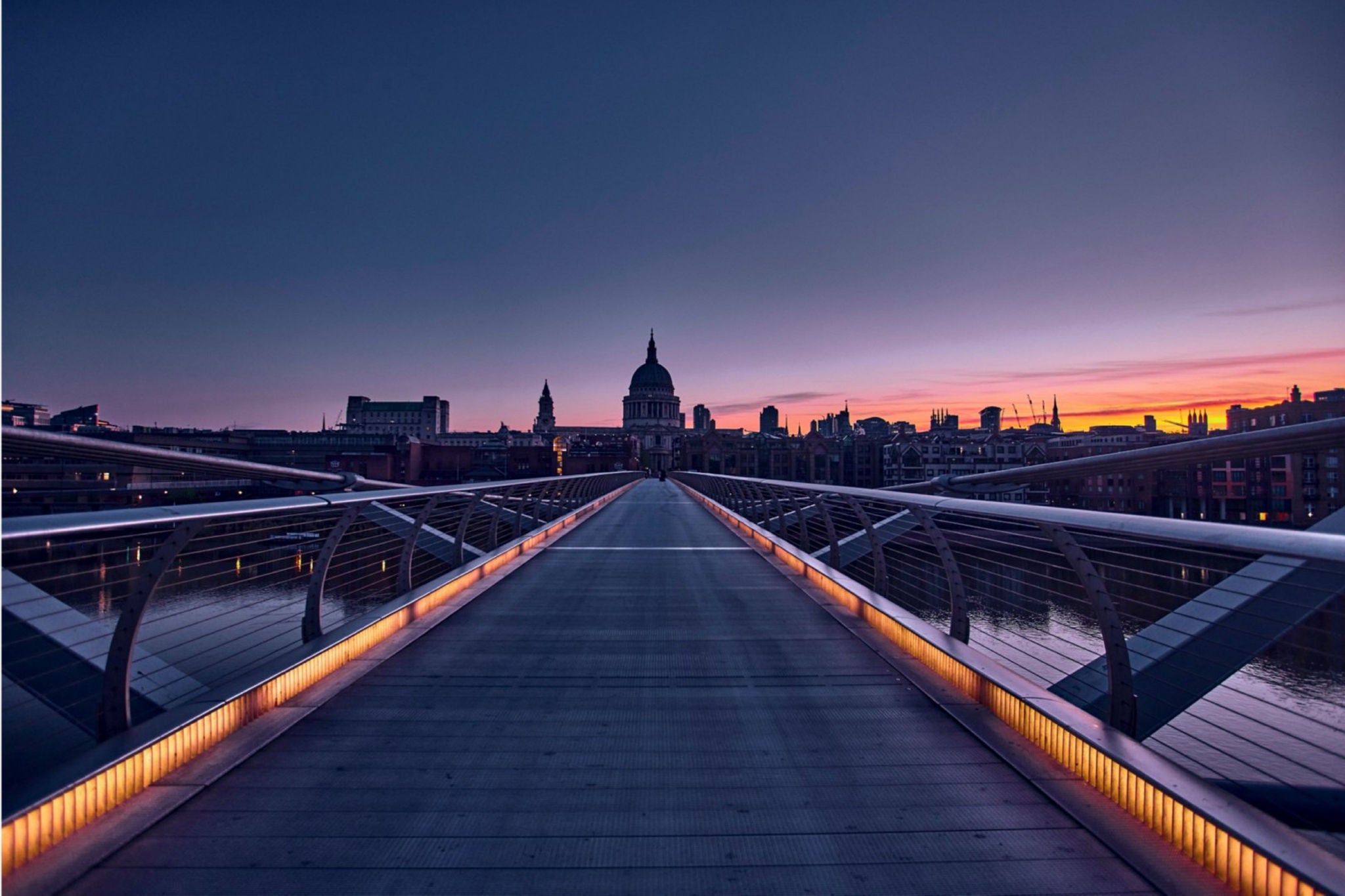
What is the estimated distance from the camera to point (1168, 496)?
183 feet

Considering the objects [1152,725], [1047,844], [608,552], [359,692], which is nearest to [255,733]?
[359,692]

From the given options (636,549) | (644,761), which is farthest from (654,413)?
(644,761)

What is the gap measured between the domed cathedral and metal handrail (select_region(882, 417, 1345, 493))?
144970 mm

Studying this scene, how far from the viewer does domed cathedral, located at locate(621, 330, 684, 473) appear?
6019 inches

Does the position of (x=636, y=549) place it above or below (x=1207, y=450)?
below

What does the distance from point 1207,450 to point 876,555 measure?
230 cm

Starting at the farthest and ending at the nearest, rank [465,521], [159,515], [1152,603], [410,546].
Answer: [1152,603], [465,521], [410,546], [159,515]

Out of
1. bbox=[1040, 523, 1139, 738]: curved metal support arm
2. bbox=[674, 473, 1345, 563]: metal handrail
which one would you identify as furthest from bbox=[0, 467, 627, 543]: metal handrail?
bbox=[1040, 523, 1139, 738]: curved metal support arm

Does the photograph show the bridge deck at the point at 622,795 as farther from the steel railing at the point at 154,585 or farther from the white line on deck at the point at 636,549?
the white line on deck at the point at 636,549

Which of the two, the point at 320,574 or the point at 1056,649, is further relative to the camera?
the point at 1056,649

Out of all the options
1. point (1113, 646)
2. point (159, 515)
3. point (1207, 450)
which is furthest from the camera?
point (1207, 450)

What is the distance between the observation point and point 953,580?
4156 millimetres

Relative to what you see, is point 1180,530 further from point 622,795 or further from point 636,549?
point 636,549

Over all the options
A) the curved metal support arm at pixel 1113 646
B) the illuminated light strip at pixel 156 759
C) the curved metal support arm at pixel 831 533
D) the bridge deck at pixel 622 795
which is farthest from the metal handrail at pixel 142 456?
the curved metal support arm at pixel 831 533
